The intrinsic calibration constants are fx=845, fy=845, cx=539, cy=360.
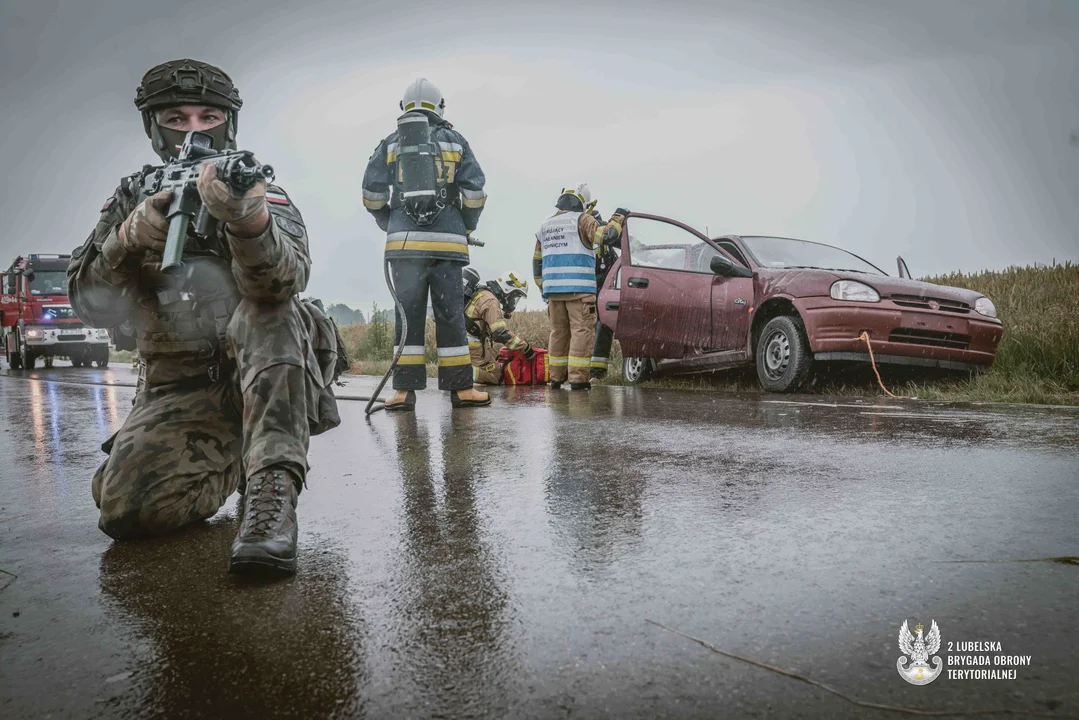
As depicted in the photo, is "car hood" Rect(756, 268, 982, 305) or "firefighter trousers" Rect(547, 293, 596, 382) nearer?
"car hood" Rect(756, 268, 982, 305)

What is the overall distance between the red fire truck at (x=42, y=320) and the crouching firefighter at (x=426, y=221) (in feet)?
52.6

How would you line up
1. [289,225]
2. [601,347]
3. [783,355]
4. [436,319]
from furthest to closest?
[601,347] → [783,355] → [436,319] → [289,225]

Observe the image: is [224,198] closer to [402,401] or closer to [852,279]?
[402,401]

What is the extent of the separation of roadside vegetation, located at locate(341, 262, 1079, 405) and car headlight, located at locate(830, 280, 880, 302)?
672 millimetres

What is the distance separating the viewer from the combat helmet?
3.10 meters

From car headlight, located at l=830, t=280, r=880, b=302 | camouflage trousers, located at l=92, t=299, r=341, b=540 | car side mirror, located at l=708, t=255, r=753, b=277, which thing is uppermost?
car side mirror, located at l=708, t=255, r=753, b=277

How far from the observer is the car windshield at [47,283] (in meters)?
20.6

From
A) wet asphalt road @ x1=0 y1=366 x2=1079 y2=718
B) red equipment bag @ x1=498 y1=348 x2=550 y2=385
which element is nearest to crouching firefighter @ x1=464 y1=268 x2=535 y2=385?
red equipment bag @ x1=498 y1=348 x2=550 y2=385

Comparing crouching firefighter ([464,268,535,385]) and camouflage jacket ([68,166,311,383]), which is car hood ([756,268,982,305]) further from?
camouflage jacket ([68,166,311,383])

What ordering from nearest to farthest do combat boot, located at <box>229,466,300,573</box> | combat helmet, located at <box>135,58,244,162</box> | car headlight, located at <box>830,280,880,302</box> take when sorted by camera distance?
combat boot, located at <box>229,466,300,573</box> < combat helmet, located at <box>135,58,244,162</box> < car headlight, located at <box>830,280,880,302</box>

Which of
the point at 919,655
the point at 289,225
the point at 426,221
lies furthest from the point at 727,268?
the point at 919,655

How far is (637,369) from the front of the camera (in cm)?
1021

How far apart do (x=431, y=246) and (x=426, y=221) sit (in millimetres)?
203

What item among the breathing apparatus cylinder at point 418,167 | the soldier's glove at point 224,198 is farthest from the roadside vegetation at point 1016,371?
the soldier's glove at point 224,198
